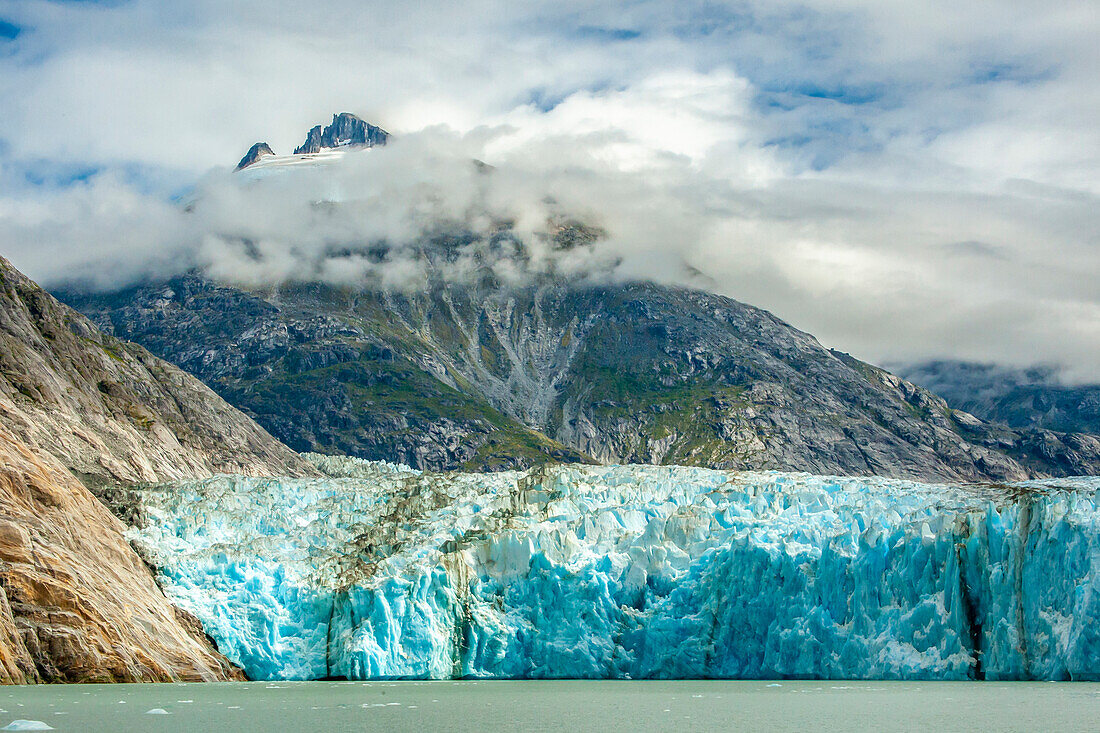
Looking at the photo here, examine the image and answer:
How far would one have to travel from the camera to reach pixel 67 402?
9700cm

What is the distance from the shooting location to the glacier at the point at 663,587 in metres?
54.5

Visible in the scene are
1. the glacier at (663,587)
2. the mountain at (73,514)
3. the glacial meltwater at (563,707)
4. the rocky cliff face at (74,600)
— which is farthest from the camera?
the glacier at (663,587)

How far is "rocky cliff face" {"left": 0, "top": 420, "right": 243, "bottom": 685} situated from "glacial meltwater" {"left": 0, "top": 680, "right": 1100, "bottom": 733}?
52.3 inches

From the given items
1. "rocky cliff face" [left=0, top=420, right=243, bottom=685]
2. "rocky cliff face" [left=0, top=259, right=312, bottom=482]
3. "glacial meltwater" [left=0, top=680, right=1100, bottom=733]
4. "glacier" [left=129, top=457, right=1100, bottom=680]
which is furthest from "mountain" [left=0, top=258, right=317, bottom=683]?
"glacier" [left=129, top=457, right=1100, bottom=680]

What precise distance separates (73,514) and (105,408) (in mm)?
50942

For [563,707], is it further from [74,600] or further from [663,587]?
[74,600]

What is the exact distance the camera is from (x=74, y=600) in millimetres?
50156

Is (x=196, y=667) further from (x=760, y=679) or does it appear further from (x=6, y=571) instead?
(x=760, y=679)

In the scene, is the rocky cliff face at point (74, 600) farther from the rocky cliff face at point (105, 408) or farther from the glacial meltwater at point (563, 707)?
the rocky cliff face at point (105, 408)

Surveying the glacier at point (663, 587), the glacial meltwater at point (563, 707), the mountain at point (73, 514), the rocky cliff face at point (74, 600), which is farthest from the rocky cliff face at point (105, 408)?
the glacial meltwater at point (563, 707)

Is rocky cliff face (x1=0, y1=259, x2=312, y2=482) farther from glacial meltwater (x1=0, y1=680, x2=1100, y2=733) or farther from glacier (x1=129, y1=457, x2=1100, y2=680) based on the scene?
glacial meltwater (x1=0, y1=680, x2=1100, y2=733)

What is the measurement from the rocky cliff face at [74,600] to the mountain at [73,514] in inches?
2.6

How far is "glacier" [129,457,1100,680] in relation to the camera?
54.5 metres

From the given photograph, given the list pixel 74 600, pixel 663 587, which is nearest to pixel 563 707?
pixel 663 587
